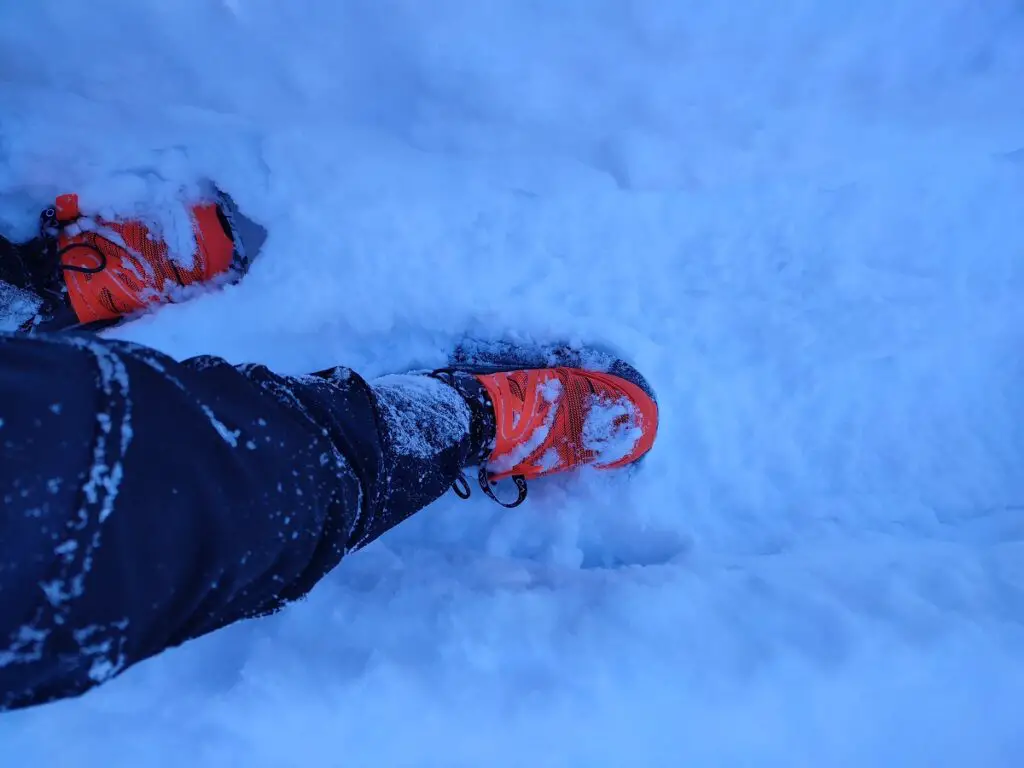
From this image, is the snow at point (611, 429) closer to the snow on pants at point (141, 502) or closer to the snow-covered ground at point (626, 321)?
the snow-covered ground at point (626, 321)

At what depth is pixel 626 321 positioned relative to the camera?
141cm

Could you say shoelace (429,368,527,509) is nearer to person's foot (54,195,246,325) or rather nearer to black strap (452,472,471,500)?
black strap (452,472,471,500)

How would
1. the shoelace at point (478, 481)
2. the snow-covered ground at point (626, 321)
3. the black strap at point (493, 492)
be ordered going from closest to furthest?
the snow-covered ground at point (626, 321) < the shoelace at point (478, 481) < the black strap at point (493, 492)

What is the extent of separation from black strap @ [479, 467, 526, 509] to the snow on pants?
23.5 inches

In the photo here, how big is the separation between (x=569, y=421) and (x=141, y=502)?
97 cm

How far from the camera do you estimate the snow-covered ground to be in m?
0.94

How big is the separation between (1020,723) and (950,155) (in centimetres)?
102

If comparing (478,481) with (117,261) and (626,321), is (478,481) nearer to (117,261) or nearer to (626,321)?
(626,321)

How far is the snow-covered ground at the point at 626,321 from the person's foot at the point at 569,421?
0.06 meters

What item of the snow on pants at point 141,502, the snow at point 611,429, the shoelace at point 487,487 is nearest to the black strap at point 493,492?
the shoelace at point 487,487

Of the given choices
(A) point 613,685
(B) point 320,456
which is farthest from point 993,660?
(B) point 320,456

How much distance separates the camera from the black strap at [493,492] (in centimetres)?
129

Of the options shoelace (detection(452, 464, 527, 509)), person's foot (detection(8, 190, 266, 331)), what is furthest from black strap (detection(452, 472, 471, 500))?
person's foot (detection(8, 190, 266, 331))

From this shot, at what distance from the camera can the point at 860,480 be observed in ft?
4.60
